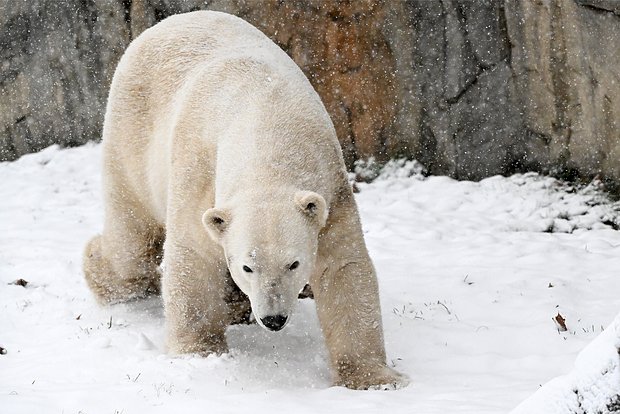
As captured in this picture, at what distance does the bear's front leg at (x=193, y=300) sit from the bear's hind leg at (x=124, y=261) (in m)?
1.38

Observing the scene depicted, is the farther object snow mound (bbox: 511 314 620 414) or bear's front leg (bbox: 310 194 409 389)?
bear's front leg (bbox: 310 194 409 389)

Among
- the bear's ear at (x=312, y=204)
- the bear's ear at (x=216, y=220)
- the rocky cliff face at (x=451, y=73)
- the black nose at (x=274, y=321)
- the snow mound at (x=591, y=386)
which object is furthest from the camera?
the rocky cliff face at (x=451, y=73)

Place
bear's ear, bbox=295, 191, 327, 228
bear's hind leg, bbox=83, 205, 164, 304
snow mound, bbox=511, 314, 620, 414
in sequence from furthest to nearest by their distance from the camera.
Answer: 1. bear's hind leg, bbox=83, 205, 164, 304
2. bear's ear, bbox=295, 191, 327, 228
3. snow mound, bbox=511, 314, 620, 414

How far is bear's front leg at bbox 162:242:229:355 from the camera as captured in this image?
645cm

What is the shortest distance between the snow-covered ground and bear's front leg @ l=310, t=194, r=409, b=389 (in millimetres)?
253

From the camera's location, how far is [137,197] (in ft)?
25.1

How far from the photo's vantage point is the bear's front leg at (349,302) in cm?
609

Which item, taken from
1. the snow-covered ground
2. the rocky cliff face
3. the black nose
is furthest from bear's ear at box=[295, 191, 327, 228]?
the rocky cliff face

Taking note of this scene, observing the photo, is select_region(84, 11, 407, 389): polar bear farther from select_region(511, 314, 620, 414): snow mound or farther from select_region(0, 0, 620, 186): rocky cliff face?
select_region(0, 0, 620, 186): rocky cliff face

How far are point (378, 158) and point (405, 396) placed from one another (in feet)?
20.3

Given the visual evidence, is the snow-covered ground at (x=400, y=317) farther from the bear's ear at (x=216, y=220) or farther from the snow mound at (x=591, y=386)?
the bear's ear at (x=216, y=220)

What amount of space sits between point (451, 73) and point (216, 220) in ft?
20.0

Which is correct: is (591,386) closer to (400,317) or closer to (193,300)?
(193,300)

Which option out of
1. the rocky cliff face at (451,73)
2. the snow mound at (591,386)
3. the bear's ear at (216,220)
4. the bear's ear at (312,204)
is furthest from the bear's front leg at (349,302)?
the rocky cliff face at (451,73)
